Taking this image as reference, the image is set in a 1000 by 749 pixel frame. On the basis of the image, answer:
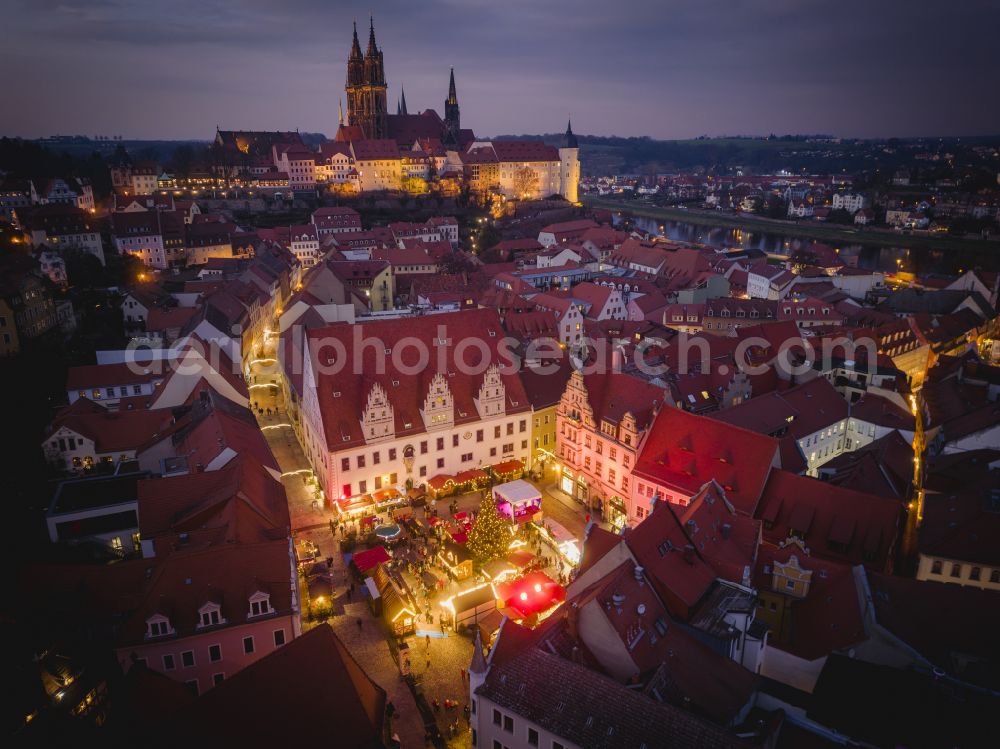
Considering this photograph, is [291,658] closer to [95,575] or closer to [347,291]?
[95,575]

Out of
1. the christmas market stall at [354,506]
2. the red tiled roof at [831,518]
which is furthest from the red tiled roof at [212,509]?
the red tiled roof at [831,518]

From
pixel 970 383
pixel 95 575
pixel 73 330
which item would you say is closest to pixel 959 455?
pixel 970 383

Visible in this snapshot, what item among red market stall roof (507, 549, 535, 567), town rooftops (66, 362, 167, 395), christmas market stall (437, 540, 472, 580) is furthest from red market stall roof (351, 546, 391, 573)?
town rooftops (66, 362, 167, 395)

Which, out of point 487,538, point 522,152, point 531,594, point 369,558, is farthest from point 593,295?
point 522,152

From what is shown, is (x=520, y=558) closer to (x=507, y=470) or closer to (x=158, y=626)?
(x=507, y=470)

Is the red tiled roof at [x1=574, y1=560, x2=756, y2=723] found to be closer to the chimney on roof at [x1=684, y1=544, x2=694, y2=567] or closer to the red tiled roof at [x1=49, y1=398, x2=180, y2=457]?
the chimney on roof at [x1=684, y1=544, x2=694, y2=567]
